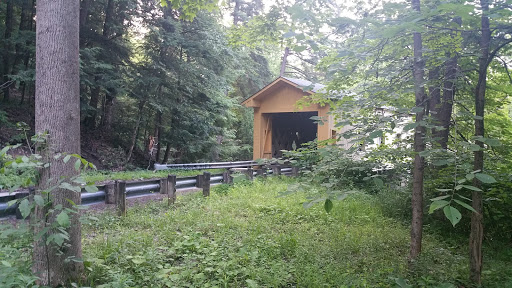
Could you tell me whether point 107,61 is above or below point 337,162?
above

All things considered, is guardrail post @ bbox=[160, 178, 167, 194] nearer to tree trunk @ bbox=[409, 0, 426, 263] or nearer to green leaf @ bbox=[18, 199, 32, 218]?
green leaf @ bbox=[18, 199, 32, 218]

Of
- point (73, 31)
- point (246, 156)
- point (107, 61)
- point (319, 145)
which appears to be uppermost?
point (107, 61)

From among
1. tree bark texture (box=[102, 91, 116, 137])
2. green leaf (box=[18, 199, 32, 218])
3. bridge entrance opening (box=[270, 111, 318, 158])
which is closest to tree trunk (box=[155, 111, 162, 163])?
tree bark texture (box=[102, 91, 116, 137])

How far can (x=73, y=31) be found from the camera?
327 cm

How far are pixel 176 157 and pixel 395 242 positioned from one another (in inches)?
632

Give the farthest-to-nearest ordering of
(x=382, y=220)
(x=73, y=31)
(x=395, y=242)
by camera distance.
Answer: (x=382, y=220), (x=395, y=242), (x=73, y=31)

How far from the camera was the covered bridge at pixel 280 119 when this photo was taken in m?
12.8

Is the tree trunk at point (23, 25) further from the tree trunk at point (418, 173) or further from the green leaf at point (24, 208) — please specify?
the tree trunk at point (418, 173)

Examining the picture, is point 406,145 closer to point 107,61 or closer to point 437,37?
point 437,37

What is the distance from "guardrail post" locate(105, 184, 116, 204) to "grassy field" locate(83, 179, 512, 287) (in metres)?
0.24

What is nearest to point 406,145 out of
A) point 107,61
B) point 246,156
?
point 107,61

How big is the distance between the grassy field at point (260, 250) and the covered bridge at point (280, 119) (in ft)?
21.8

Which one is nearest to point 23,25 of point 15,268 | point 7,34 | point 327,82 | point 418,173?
point 7,34

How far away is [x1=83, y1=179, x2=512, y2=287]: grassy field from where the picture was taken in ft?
11.4
